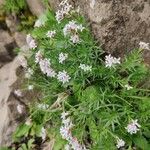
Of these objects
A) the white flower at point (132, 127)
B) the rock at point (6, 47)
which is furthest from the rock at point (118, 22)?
the rock at point (6, 47)

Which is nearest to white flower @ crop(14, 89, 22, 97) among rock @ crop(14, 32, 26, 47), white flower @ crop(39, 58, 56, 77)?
rock @ crop(14, 32, 26, 47)

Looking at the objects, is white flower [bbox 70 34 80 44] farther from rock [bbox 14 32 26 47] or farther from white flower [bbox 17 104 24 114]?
rock [bbox 14 32 26 47]

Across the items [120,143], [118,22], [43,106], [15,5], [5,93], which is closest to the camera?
[120,143]

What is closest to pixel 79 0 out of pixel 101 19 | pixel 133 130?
pixel 101 19

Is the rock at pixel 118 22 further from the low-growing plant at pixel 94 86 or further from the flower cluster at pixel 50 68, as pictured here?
the flower cluster at pixel 50 68

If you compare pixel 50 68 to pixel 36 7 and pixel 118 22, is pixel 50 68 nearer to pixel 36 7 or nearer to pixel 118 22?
pixel 118 22

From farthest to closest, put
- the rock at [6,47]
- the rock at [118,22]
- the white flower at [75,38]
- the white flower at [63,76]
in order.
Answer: the rock at [6,47] < the rock at [118,22] < the white flower at [63,76] < the white flower at [75,38]

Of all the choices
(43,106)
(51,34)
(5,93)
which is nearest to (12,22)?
(5,93)
